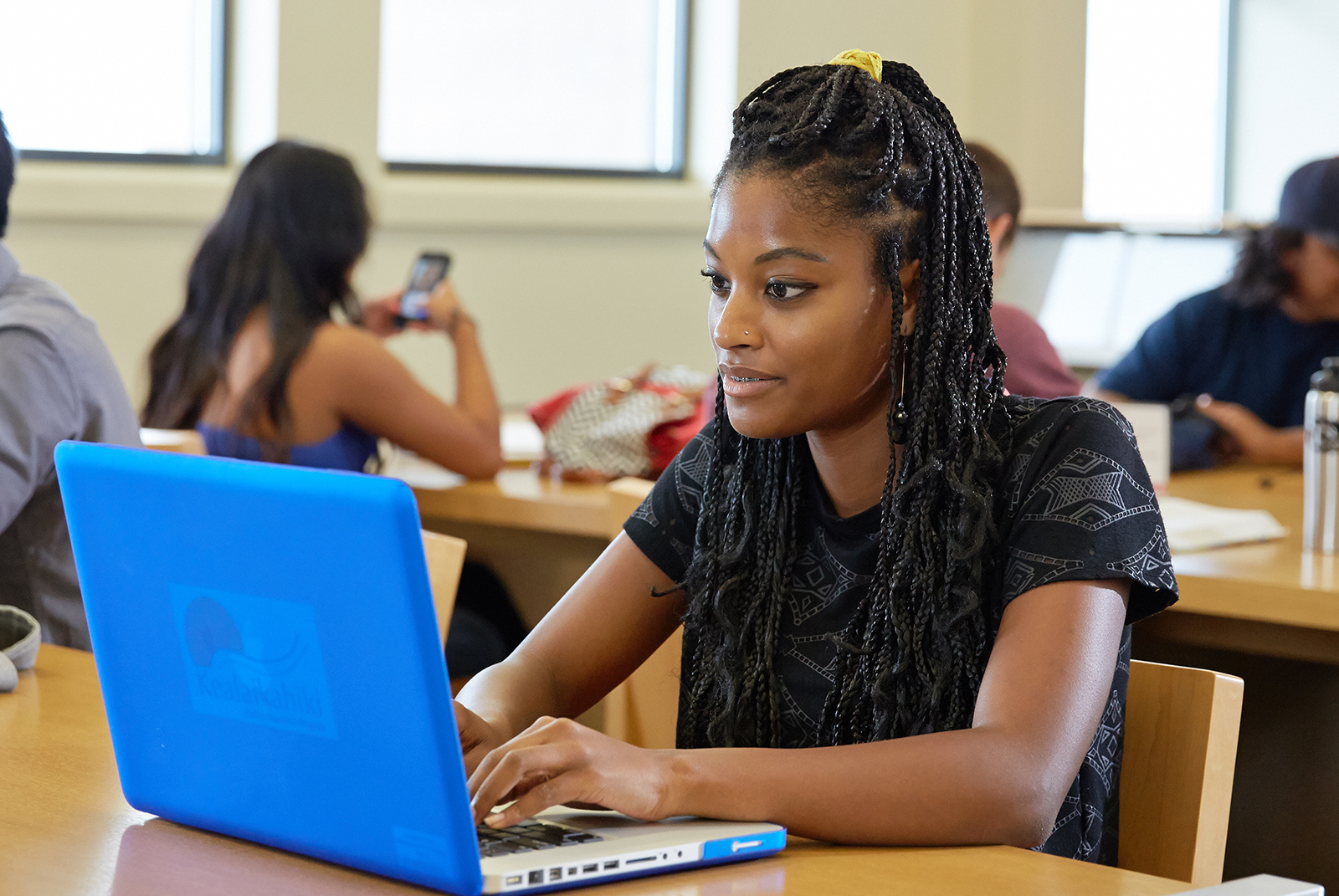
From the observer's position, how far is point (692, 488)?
1.41 meters

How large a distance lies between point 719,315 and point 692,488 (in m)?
0.24

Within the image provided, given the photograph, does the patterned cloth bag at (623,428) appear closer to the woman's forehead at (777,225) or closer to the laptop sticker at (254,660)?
the woman's forehead at (777,225)

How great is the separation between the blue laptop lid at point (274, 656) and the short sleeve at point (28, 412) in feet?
2.66

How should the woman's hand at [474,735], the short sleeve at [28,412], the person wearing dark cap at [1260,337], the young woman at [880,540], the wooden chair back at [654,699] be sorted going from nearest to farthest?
the young woman at [880,540]
the woman's hand at [474,735]
the wooden chair back at [654,699]
the short sleeve at [28,412]
the person wearing dark cap at [1260,337]

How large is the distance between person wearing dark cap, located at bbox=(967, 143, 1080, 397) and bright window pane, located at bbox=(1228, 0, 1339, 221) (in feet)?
12.6

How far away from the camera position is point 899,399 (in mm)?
1237

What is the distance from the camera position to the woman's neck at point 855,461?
1.28m

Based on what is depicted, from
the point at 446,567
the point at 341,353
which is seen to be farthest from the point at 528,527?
the point at 446,567

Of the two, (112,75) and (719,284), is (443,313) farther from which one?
(719,284)

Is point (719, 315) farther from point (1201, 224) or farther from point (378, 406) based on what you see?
point (1201, 224)

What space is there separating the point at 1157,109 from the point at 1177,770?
546 cm

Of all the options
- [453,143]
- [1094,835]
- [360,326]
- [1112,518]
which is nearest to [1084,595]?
[1112,518]

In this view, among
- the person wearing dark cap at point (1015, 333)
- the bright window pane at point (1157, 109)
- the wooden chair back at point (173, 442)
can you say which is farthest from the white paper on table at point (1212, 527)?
the bright window pane at point (1157, 109)

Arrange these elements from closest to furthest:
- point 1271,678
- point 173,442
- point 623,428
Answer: point 1271,678
point 173,442
point 623,428
